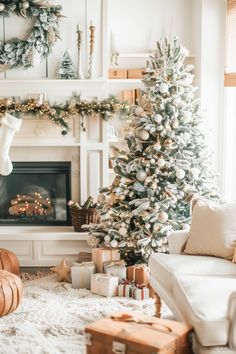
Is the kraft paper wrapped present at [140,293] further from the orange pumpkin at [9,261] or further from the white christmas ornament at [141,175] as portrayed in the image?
the orange pumpkin at [9,261]

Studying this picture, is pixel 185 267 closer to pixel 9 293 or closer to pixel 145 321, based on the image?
pixel 145 321

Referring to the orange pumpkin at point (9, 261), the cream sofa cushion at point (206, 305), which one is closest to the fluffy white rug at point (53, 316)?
the orange pumpkin at point (9, 261)

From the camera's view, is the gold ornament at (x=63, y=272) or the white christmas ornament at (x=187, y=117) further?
the gold ornament at (x=63, y=272)

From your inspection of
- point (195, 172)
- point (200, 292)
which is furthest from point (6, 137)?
point (200, 292)

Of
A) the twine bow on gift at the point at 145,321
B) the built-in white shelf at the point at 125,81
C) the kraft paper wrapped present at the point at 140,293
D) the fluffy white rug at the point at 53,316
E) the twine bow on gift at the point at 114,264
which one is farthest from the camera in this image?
the built-in white shelf at the point at 125,81

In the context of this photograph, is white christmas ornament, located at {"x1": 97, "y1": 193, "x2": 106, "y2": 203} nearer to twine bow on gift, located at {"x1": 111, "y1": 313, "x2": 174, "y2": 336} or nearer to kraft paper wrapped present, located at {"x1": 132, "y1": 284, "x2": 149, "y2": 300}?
kraft paper wrapped present, located at {"x1": 132, "y1": 284, "x2": 149, "y2": 300}

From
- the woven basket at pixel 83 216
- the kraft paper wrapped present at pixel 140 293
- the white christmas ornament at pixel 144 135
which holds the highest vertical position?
the white christmas ornament at pixel 144 135

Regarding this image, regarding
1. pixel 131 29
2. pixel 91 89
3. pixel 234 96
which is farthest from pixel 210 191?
pixel 131 29

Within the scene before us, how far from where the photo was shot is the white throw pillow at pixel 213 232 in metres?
3.59

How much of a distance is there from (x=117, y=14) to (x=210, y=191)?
7.26 ft

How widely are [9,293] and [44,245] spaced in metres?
1.41

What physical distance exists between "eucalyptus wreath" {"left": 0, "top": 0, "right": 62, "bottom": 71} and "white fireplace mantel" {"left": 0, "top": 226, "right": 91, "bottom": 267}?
5.37 ft

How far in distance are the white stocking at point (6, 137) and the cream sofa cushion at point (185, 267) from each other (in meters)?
2.05

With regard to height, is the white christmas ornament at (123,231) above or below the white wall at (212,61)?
below
